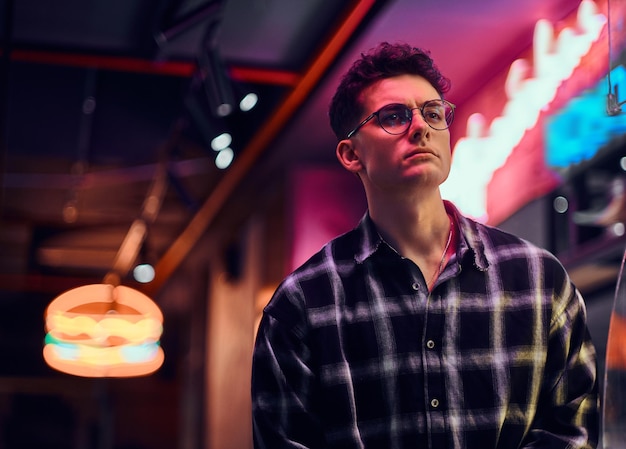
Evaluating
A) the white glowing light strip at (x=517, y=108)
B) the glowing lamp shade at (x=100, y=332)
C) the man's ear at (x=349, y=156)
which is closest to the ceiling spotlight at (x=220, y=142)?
the white glowing light strip at (x=517, y=108)

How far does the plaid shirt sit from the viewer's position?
1.74 meters

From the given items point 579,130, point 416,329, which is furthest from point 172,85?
point 416,329

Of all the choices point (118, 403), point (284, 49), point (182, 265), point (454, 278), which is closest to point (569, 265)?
point (284, 49)

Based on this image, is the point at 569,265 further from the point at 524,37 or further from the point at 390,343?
the point at 390,343

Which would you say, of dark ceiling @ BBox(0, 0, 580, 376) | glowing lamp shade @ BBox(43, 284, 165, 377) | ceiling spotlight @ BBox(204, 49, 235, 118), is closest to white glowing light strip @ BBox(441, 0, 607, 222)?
dark ceiling @ BBox(0, 0, 580, 376)

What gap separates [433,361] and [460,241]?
248 mm

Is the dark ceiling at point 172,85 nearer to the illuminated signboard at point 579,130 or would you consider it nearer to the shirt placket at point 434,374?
the illuminated signboard at point 579,130

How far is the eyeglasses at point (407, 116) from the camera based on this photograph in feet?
5.89

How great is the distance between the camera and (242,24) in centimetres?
456

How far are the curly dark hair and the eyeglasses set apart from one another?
7cm

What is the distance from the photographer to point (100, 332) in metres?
8.77

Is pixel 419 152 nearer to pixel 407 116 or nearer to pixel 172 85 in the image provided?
pixel 407 116

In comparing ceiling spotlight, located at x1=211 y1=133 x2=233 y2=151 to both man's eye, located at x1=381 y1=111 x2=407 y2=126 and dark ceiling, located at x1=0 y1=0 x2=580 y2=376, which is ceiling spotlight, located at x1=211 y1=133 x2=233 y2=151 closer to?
dark ceiling, located at x1=0 y1=0 x2=580 y2=376

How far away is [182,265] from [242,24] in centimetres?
600
